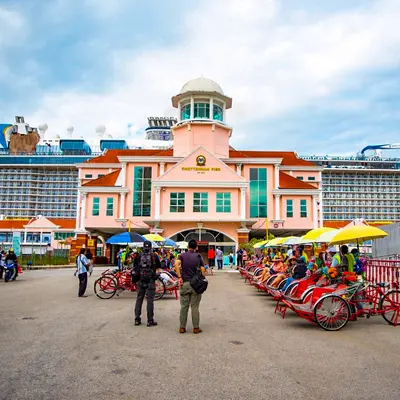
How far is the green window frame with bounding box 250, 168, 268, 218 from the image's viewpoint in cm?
4094

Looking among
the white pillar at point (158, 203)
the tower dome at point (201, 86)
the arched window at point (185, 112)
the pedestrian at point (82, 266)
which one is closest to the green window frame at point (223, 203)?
the white pillar at point (158, 203)

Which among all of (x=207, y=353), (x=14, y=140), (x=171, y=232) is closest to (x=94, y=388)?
(x=207, y=353)

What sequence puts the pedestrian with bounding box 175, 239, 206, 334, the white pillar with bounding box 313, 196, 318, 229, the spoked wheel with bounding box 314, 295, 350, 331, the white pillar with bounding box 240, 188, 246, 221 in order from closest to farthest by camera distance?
the pedestrian with bounding box 175, 239, 206, 334 < the spoked wheel with bounding box 314, 295, 350, 331 < the white pillar with bounding box 240, 188, 246, 221 < the white pillar with bounding box 313, 196, 318, 229

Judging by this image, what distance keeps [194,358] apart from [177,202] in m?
32.3

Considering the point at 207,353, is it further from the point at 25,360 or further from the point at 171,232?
the point at 171,232

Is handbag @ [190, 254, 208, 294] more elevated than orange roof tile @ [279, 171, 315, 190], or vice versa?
orange roof tile @ [279, 171, 315, 190]

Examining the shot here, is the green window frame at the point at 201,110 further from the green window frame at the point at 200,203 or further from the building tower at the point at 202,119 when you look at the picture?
the green window frame at the point at 200,203

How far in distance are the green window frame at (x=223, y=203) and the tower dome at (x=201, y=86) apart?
34.7ft

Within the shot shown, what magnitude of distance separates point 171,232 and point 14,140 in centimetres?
10411

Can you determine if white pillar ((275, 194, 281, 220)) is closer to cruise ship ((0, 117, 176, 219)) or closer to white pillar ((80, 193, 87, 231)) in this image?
white pillar ((80, 193, 87, 231))

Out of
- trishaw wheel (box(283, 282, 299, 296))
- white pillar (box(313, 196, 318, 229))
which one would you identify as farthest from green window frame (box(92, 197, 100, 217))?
trishaw wheel (box(283, 282, 299, 296))

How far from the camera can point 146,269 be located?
905cm

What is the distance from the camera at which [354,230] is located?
10922 millimetres

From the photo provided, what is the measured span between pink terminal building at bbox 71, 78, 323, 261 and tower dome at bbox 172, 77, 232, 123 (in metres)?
0.09
